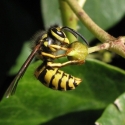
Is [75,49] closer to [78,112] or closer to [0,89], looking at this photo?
[78,112]

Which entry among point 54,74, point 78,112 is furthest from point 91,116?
point 54,74

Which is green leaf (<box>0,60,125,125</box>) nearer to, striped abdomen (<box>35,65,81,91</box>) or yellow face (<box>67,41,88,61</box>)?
striped abdomen (<box>35,65,81,91</box>)

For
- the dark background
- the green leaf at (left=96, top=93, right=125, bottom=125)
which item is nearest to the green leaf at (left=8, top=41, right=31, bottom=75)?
the dark background

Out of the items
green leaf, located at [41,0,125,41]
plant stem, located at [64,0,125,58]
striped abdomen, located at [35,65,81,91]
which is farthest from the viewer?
green leaf, located at [41,0,125,41]

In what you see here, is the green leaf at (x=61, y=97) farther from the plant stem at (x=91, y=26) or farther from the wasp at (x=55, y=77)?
the plant stem at (x=91, y=26)

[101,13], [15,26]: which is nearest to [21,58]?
[15,26]

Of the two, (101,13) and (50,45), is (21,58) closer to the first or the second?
(101,13)

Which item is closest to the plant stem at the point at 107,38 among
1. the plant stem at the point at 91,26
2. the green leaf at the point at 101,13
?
the plant stem at the point at 91,26
